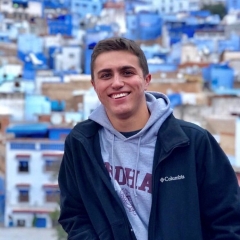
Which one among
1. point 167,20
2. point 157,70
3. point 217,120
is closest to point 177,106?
point 217,120

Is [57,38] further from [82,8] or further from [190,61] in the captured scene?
[82,8]

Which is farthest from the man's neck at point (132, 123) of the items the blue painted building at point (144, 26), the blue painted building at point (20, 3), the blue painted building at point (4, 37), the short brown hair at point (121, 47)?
the blue painted building at point (20, 3)

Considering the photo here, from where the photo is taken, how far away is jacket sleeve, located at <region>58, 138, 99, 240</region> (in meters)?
1.48

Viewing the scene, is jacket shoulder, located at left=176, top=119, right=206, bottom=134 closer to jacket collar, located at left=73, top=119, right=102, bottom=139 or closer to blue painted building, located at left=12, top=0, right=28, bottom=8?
jacket collar, located at left=73, top=119, right=102, bottom=139

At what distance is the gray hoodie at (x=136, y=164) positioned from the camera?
4.66ft

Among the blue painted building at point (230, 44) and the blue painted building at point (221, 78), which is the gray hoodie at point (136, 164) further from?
the blue painted building at point (230, 44)

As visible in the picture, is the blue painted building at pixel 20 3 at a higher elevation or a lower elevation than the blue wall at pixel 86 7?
higher

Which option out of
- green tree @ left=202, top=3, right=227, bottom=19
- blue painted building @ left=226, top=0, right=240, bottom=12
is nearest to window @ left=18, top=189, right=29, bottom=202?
green tree @ left=202, top=3, right=227, bottom=19

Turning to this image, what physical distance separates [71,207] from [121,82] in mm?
400

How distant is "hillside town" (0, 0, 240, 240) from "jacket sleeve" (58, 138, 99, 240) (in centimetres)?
62

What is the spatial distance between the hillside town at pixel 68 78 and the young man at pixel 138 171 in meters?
0.60

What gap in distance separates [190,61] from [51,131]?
9.95 metres

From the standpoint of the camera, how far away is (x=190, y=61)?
1834 cm

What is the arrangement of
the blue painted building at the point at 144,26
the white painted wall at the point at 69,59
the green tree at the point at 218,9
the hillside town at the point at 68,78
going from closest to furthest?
the hillside town at the point at 68,78
the white painted wall at the point at 69,59
the blue painted building at the point at 144,26
the green tree at the point at 218,9
